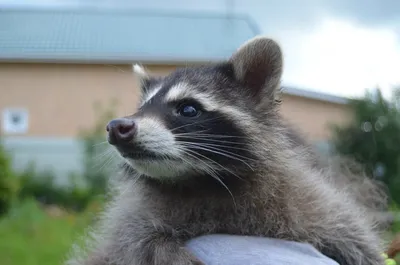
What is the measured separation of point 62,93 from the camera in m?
15.1

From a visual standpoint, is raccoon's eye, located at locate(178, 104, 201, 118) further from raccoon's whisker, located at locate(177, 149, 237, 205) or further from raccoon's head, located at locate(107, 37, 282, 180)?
raccoon's whisker, located at locate(177, 149, 237, 205)

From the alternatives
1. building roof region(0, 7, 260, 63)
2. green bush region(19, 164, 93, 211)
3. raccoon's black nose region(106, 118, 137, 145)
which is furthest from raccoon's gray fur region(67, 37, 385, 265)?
green bush region(19, 164, 93, 211)

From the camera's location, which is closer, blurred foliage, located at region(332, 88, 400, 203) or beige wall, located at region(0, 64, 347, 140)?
blurred foliage, located at region(332, 88, 400, 203)

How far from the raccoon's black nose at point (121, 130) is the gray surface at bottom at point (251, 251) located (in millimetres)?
597

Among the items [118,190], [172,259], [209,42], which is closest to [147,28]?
[209,42]

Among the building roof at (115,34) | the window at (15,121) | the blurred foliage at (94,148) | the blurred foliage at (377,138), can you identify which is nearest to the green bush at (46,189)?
the blurred foliage at (94,148)

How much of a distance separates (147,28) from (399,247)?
1143 centimetres

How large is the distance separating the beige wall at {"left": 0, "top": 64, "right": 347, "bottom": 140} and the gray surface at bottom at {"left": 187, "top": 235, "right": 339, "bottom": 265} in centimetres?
1120

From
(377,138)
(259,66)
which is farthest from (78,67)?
(259,66)

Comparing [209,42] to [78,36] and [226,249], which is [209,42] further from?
[226,249]

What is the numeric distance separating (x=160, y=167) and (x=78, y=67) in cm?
1226

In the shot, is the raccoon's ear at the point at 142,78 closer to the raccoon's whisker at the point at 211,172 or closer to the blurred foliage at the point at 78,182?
the raccoon's whisker at the point at 211,172

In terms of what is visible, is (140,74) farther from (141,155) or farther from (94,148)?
(94,148)

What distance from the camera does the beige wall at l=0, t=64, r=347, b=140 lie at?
46.0 feet
